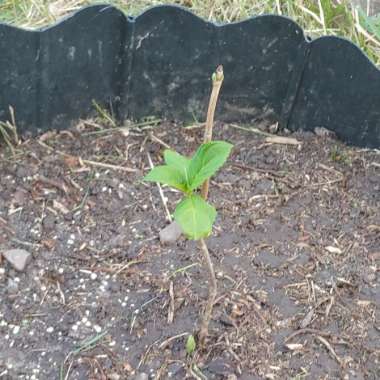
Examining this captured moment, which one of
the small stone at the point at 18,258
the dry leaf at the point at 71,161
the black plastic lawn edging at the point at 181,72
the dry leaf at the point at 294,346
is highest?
the black plastic lawn edging at the point at 181,72

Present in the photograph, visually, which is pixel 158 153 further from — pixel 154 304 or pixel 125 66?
pixel 154 304

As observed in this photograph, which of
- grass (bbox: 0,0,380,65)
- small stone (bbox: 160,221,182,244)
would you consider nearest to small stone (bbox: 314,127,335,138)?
grass (bbox: 0,0,380,65)

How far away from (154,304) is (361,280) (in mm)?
480

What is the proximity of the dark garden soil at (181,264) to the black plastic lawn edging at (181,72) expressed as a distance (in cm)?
7

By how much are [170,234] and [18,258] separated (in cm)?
35

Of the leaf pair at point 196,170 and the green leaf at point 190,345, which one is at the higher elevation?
the leaf pair at point 196,170

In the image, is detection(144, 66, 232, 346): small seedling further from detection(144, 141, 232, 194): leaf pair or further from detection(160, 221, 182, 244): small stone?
detection(160, 221, 182, 244): small stone

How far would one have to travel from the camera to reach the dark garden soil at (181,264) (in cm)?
159

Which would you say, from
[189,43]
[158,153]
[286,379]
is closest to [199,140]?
[158,153]

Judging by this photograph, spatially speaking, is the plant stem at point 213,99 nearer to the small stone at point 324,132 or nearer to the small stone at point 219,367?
the small stone at point 219,367

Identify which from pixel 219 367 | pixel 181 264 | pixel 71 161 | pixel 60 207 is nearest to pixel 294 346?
pixel 219 367

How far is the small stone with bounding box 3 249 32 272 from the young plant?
1.90ft

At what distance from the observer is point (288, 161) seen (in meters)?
2.09

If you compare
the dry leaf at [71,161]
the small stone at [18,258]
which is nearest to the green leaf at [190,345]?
the small stone at [18,258]
